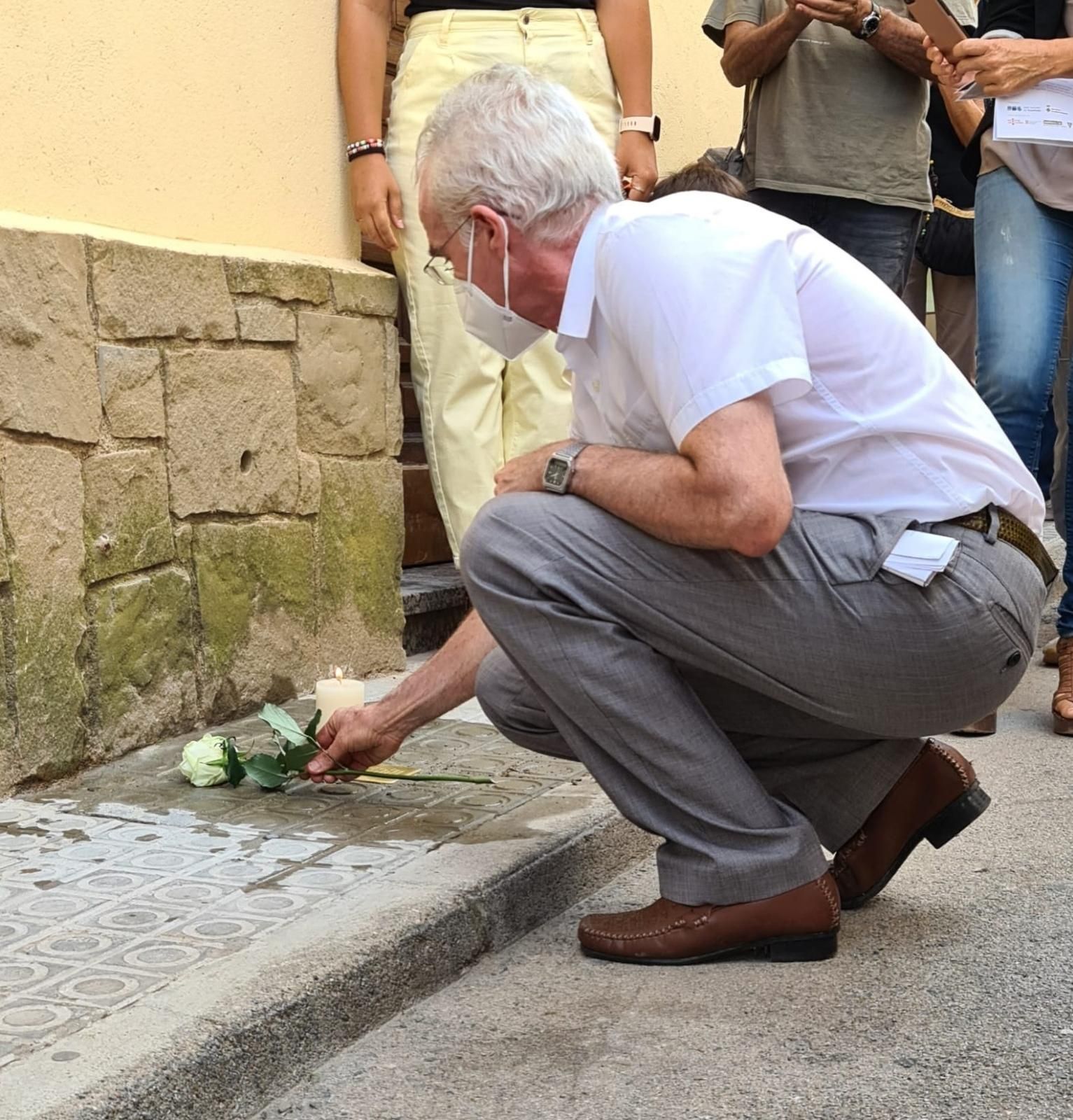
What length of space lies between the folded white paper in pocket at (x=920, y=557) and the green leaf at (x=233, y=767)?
4.15 feet

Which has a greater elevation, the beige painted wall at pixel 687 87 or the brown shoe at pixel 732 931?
the beige painted wall at pixel 687 87

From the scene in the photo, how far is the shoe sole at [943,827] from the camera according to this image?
249 cm

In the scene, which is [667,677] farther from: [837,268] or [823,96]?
[823,96]

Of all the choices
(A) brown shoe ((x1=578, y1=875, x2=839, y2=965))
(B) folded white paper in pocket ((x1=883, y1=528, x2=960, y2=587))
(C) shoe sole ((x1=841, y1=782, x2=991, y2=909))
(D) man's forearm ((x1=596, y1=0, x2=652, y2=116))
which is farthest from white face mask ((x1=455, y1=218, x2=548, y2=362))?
(D) man's forearm ((x1=596, y1=0, x2=652, y2=116))

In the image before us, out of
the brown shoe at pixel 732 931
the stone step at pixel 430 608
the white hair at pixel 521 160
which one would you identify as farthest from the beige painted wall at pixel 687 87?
the brown shoe at pixel 732 931

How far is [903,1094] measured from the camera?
1.87m

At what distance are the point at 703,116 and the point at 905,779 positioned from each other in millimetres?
3687

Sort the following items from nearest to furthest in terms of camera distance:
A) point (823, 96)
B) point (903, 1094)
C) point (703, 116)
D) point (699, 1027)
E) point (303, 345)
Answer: point (903, 1094) → point (699, 1027) → point (303, 345) → point (823, 96) → point (703, 116)

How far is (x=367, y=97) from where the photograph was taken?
3861 millimetres

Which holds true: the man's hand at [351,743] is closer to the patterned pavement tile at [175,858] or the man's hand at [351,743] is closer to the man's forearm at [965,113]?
the patterned pavement tile at [175,858]

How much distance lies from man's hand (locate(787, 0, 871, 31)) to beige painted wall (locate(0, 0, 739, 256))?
1.13 m

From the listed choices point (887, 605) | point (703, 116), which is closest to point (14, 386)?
point (887, 605)

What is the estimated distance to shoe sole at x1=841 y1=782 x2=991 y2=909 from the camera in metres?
2.49

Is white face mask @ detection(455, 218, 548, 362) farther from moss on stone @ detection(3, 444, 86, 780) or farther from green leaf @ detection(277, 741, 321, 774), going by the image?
moss on stone @ detection(3, 444, 86, 780)
